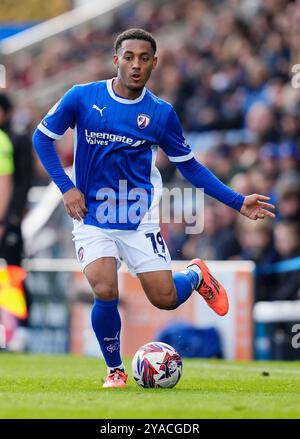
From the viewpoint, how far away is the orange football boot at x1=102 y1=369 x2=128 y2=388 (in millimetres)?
7018

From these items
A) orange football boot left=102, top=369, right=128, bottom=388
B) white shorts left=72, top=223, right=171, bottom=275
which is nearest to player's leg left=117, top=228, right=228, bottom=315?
white shorts left=72, top=223, right=171, bottom=275

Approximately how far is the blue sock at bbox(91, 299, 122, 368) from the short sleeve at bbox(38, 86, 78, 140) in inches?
43.2

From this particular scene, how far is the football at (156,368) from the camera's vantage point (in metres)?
6.94

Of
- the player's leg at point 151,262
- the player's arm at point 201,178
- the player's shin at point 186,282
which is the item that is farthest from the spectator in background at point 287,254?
the player's leg at point 151,262

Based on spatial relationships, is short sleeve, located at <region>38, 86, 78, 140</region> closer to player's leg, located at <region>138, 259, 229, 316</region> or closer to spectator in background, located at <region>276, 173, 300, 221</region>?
player's leg, located at <region>138, 259, 229, 316</region>

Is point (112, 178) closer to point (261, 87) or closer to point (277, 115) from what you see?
point (277, 115)

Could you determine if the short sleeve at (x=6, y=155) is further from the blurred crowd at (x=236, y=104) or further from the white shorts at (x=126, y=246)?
the white shorts at (x=126, y=246)

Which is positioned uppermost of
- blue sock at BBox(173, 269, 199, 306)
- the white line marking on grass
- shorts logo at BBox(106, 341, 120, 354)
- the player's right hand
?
the player's right hand

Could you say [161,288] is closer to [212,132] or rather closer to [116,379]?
[116,379]

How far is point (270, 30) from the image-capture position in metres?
15.2

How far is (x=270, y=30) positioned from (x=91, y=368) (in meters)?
7.38

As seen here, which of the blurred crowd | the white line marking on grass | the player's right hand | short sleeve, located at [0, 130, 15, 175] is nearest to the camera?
the player's right hand

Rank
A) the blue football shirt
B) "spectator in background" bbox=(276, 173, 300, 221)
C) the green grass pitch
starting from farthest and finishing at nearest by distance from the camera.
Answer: "spectator in background" bbox=(276, 173, 300, 221) → the blue football shirt → the green grass pitch
